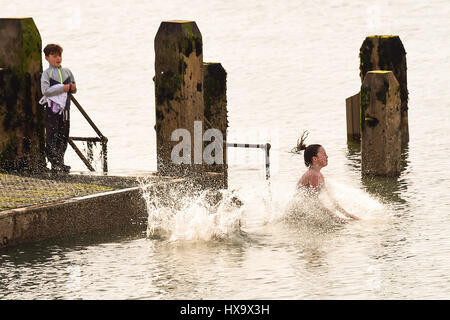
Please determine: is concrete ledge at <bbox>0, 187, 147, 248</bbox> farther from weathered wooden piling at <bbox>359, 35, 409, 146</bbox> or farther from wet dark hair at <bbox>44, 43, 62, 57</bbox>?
Result: weathered wooden piling at <bbox>359, 35, 409, 146</bbox>

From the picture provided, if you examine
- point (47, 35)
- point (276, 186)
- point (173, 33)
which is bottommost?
point (276, 186)

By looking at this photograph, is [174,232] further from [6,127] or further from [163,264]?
[6,127]

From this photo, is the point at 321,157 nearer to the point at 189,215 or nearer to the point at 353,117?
the point at 189,215

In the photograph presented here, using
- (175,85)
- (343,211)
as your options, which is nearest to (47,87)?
(175,85)

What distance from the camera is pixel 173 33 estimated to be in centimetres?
1539

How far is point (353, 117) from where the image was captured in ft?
73.0

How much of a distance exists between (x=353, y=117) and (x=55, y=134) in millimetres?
7677

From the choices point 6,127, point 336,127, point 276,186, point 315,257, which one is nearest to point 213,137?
point 276,186

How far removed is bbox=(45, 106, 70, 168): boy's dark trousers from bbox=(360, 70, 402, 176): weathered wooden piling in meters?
4.33

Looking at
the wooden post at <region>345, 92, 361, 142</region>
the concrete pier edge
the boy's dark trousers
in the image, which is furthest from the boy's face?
the wooden post at <region>345, 92, 361, 142</region>

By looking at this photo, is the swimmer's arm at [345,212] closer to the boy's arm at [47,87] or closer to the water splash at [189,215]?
the water splash at [189,215]

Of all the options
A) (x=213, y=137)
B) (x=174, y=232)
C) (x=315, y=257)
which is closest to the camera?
(x=315, y=257)

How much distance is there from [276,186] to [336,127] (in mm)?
7962
